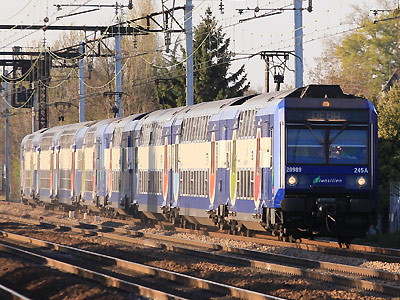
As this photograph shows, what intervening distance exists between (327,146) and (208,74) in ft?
149

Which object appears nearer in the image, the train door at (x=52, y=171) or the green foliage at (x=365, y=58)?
the train door at (x=52, y=171)

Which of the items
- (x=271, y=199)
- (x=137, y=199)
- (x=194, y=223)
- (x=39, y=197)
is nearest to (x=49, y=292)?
(x=271, y=199)

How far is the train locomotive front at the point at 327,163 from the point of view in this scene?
71.4 ft

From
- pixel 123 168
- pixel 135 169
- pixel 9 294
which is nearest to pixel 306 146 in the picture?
pixel 9 294

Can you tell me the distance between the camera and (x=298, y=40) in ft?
110

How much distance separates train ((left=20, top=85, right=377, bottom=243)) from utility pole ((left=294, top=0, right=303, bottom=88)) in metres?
4.38

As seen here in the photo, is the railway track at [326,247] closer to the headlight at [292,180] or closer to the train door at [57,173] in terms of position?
the headlight at [292,180]

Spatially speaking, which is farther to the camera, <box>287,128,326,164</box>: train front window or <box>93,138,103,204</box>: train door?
<box>93,138,103,204</box>: train door

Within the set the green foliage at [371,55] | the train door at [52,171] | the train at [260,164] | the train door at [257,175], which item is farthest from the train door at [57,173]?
the green foliage at [371,55]

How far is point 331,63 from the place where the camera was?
8406 centimetres

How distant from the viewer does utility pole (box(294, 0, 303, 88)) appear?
33.2m

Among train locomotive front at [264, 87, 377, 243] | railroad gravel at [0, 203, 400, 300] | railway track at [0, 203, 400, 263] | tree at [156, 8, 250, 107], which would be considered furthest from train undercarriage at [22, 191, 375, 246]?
tree at [156, 8, 250, 107]

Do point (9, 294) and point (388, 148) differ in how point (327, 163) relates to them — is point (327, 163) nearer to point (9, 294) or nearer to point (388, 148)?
point (388, 148)

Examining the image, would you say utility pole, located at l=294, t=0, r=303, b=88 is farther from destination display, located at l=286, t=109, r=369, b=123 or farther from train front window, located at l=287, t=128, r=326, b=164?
train front window, located at l=287, t=128, r=326, b=164
